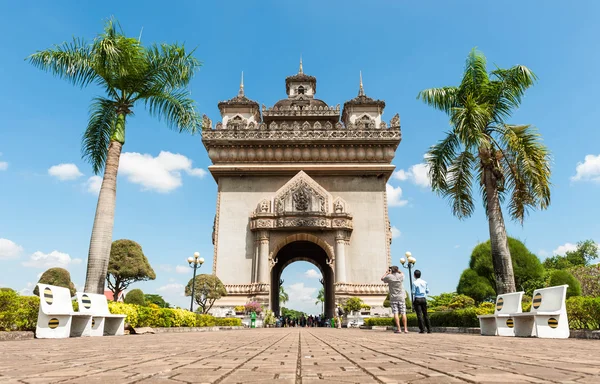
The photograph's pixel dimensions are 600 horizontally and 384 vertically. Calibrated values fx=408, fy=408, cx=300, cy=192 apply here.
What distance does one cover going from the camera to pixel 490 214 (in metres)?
13.2

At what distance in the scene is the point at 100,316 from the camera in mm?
9586

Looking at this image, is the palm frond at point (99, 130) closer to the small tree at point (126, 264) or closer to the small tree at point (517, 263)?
the small tree at point (126, 264)

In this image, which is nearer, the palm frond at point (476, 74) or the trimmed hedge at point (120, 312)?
the trimmed hedge at point (120, 312)

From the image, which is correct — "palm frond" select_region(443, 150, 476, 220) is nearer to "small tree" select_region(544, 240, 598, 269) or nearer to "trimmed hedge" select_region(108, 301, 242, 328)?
"trimmed hedge" select_region(108, 301, 242, 328)

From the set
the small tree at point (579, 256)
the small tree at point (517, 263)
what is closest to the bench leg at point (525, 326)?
the small tree at point (517, 263)

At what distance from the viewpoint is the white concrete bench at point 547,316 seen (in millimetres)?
8219

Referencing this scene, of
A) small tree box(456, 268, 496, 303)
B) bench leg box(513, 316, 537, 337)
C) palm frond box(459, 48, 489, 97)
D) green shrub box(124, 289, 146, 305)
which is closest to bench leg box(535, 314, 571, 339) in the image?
bench leg box(513, 316, 537, 337)

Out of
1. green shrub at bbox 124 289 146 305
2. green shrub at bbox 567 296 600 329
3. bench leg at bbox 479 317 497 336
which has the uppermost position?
green shrub at bbox 124 289 146 305

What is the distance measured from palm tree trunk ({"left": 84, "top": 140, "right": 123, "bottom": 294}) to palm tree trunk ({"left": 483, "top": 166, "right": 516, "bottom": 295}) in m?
11.7

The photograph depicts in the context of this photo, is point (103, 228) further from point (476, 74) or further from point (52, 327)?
point (476, 74)

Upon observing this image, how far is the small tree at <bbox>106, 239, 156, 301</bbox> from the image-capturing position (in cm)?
2842

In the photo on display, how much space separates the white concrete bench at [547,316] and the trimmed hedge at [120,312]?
32.3ft

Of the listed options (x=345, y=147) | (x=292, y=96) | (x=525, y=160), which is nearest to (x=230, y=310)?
(x=345, y=147)

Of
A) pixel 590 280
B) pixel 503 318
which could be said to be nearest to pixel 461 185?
pixel 503 318
